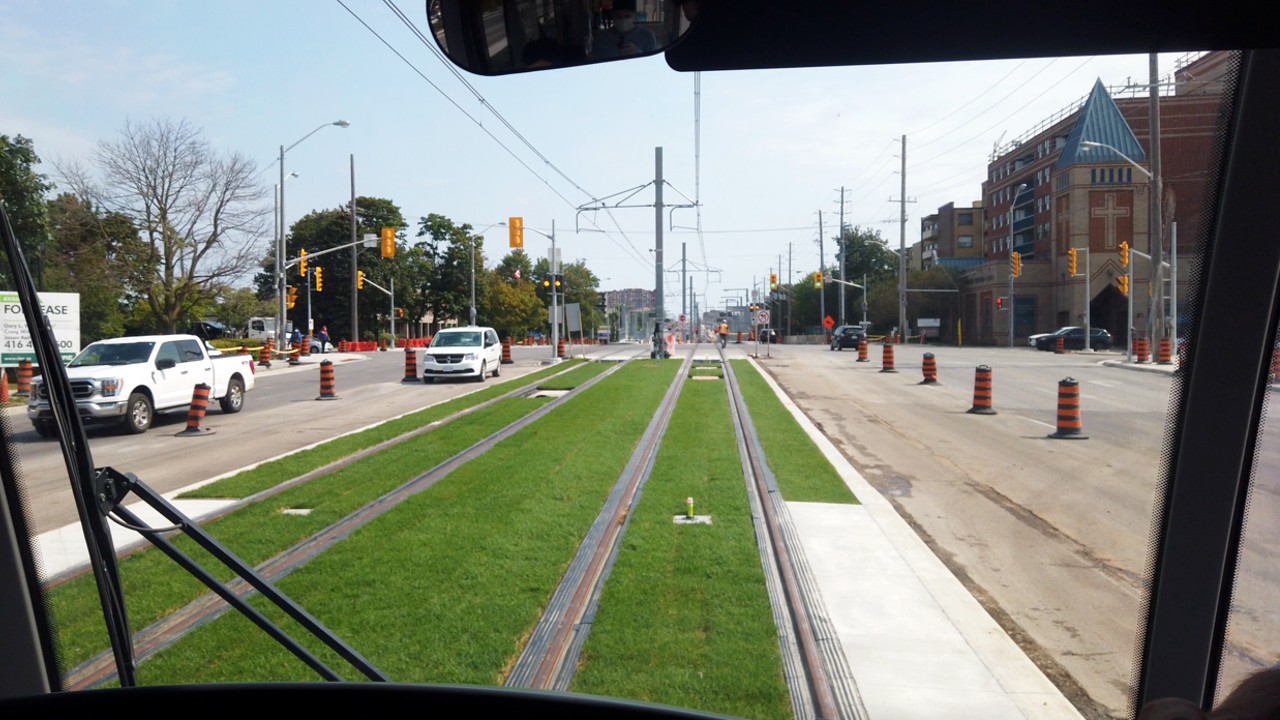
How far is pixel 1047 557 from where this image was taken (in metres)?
8.82

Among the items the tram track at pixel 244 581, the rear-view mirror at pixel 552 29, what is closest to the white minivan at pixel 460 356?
the tram track at pixel 244 581

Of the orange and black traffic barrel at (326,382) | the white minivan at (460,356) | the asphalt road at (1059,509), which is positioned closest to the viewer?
the asphalt road at (1059,509)

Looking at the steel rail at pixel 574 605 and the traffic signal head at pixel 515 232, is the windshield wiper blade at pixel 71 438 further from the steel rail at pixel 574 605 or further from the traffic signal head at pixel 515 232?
the traffic signal head at pixel 515 232

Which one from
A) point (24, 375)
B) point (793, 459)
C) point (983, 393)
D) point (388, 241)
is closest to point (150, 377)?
point (793, 459)

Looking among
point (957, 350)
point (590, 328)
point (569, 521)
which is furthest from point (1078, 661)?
point (590, 328)

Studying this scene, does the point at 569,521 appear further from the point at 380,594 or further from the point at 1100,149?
the point at 1100,149

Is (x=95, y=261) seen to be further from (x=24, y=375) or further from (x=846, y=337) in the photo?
(x=846, y=337)

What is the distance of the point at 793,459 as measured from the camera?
15.1 metres

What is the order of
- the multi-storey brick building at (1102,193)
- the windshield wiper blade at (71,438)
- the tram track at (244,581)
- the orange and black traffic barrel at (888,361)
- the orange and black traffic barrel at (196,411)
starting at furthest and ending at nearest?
the orange and black traffic barrel at (888,361) < the orange and black traffic barrel at (196,411) < the tram track at (244,581) < the multi-storey brick building at (1102,193) < the windshield wiper blade at (71,438)

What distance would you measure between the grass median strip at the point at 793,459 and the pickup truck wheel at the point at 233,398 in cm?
1069

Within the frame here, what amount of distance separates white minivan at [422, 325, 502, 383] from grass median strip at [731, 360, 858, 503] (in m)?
11.1

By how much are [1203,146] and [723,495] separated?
8.30 m

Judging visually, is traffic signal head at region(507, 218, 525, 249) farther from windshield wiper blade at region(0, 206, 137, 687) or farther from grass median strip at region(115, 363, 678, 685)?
windshield wiper blade at region(0, 206, 137, 687)

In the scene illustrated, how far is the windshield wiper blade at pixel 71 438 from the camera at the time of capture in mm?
3092
